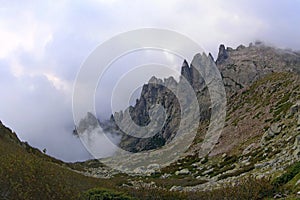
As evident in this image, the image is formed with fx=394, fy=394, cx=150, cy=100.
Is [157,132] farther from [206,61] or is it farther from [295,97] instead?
[295,97]

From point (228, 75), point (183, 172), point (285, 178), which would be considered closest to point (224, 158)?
point (183, 172)

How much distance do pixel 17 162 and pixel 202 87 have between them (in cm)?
16508

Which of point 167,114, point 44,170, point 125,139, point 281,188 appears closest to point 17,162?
point 44,170

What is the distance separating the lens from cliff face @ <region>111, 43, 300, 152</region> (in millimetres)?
150375

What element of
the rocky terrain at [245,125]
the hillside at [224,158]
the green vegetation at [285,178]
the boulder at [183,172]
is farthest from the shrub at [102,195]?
the boulder at [183,172]

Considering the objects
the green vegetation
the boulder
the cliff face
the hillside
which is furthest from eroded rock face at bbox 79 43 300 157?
the green vegetation

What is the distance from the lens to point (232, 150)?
5288 centimetres

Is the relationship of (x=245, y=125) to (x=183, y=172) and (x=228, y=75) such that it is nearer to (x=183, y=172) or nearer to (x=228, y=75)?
(x=183, y=172)

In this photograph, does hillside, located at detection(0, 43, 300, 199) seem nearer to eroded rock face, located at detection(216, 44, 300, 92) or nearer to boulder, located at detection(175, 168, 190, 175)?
boulder, located at detection(175, 168, 190, 175)

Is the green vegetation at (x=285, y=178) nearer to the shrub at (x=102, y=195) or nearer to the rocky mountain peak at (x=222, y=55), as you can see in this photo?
the shrub at (x=102, y=195)

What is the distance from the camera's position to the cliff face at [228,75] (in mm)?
150375

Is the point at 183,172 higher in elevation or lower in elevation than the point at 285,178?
higher

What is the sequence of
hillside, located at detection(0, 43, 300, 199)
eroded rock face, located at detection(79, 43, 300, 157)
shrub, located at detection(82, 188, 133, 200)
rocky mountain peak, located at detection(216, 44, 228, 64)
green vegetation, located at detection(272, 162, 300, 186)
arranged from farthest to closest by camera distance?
rocky mountain peak, located at detection(216, 44, 228, 64), eroded rock face, located at detection(79, 43, 300, 157), green vegetation, located at detection(272, 162, 300, 186), shrub, located at detection(82, 188, 133, 200), hillside, located at detection(0, 43, 300, 199)

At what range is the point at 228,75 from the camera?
15462 cm
